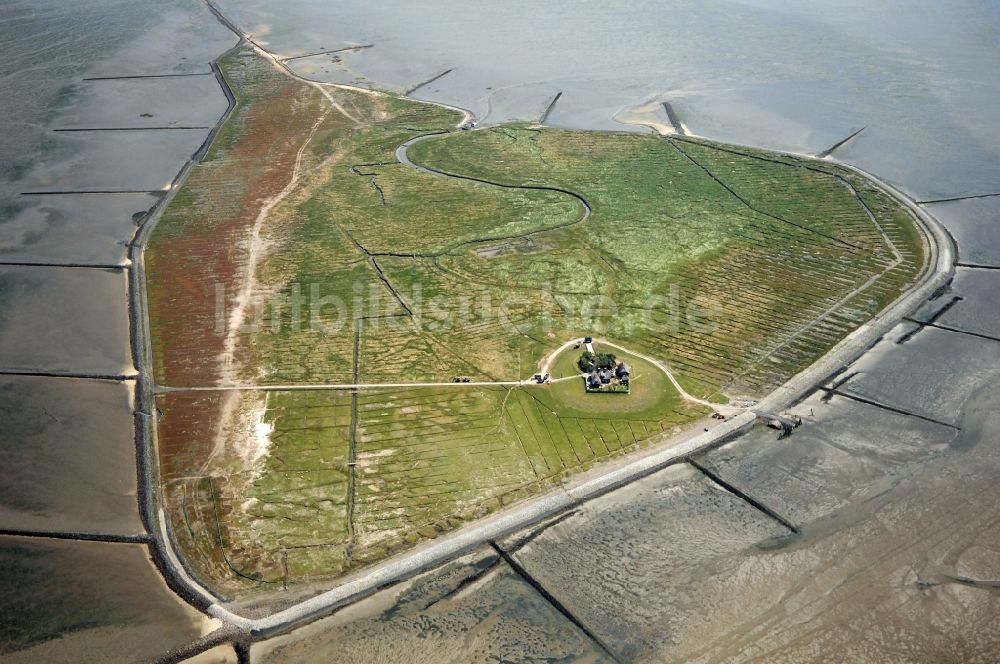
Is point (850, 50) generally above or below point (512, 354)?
above

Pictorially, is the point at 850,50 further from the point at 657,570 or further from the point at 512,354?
the point at 657,570

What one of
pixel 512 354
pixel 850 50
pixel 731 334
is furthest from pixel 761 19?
pixel 512 354

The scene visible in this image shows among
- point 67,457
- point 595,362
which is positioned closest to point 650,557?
point 595,362

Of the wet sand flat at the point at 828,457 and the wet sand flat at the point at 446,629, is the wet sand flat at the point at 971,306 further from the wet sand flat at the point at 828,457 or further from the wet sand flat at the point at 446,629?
the wet sand flat at the point at 446,629

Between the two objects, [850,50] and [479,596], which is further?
[850,50]

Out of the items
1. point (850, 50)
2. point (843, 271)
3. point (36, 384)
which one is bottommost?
point (36, 384)

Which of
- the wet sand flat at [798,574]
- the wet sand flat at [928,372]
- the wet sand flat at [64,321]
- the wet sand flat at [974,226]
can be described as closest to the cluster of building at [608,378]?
the wet sand flat at [798,574]

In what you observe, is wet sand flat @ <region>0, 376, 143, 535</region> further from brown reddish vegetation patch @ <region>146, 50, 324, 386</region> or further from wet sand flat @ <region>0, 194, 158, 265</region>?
wet sand flat @ <region>0, 194, 158, 265</region>
